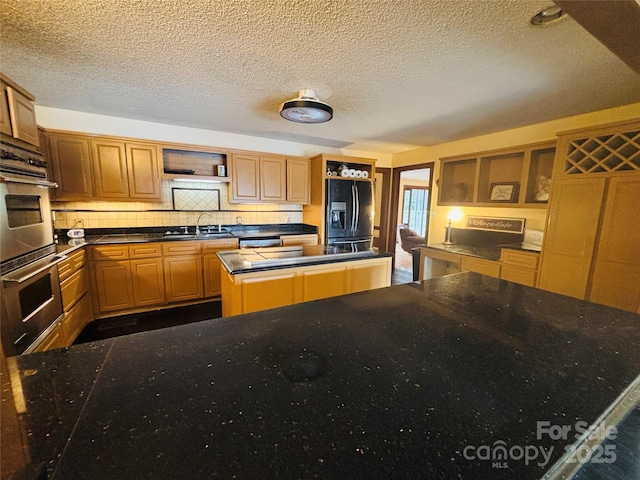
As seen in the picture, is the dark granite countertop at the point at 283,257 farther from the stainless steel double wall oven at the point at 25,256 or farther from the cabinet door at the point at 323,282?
the stainless steel double wall oven at the point at 25,256

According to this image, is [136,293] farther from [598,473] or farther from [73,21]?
[598,473]

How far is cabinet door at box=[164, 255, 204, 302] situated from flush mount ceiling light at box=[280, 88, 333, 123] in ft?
7.08

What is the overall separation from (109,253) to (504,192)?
4.81 m

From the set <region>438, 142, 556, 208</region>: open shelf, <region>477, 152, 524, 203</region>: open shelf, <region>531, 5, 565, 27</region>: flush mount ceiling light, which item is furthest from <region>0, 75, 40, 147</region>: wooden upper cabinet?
<region>477, 152, 524, 203</region>: open shelf

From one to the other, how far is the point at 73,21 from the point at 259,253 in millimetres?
1836

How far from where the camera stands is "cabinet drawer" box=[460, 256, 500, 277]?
Answer: 9.96 ft

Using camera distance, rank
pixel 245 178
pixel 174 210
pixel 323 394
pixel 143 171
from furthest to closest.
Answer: pixel 245 178, pixel 174 210, pixel 143 171, pixel 323 394

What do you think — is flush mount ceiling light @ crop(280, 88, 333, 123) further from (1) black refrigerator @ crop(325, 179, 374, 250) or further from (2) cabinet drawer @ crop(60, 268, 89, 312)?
(2) cabinet drawer @ crop(60, 268, 89, 312)

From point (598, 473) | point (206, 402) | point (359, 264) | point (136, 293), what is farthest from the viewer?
point (136, 293)

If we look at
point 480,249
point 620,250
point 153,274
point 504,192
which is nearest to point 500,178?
point 504,192

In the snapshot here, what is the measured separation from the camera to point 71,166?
9.65 feet

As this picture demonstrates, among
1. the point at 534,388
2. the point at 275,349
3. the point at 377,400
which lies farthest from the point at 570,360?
the point at 275,349

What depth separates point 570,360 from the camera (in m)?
0.80

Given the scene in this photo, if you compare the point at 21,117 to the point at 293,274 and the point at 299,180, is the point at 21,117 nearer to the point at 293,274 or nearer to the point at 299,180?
the point at 293,274
